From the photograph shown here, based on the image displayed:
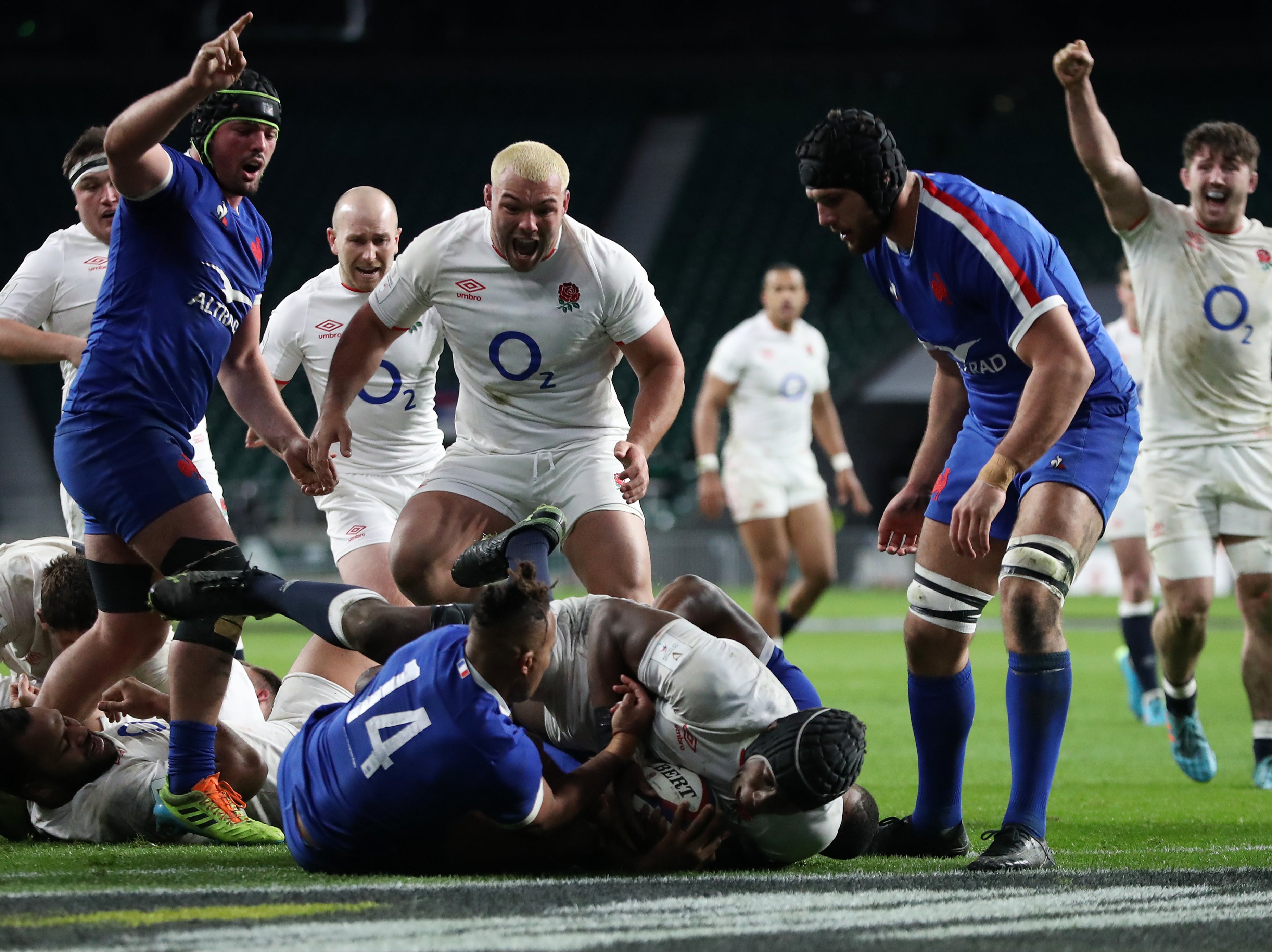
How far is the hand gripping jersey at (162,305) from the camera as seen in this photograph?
4648 millimetres

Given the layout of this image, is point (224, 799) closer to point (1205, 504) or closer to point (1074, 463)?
point (1074, 463)

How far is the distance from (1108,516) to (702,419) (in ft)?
21.7

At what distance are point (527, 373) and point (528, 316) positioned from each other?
0.72 ft

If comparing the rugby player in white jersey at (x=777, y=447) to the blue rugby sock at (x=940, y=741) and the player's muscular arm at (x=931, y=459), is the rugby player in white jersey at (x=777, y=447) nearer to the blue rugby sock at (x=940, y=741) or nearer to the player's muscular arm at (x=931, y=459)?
the player's muscular arm at (x=931, y=459)

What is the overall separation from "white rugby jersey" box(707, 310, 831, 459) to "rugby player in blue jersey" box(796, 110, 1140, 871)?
20.7 feet

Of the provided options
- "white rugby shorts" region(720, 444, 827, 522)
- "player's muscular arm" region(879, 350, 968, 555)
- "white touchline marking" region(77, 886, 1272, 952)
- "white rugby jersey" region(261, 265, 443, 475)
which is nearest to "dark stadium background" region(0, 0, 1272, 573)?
"white rugby shorts" region(720, 444, 827, 522)

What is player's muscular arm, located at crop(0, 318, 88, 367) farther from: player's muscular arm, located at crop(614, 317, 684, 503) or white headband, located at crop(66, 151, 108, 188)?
player's muscular arm, located at crop(614, 317, 684, 503)

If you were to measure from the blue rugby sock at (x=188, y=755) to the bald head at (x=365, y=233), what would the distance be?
8.40ft

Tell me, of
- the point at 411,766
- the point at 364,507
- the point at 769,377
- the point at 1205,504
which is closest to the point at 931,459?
the point at 411,766

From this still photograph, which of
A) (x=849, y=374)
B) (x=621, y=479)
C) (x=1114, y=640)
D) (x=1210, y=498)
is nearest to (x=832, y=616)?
(x=1114, y=640)

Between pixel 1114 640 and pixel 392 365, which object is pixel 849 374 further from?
pixel 392 365

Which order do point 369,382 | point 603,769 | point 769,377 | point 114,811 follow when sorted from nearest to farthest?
point 603,769 → point 114,811 → point 369,382 → point 769,377

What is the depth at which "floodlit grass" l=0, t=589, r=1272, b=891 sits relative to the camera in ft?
13.8

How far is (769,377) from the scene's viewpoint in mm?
11328
